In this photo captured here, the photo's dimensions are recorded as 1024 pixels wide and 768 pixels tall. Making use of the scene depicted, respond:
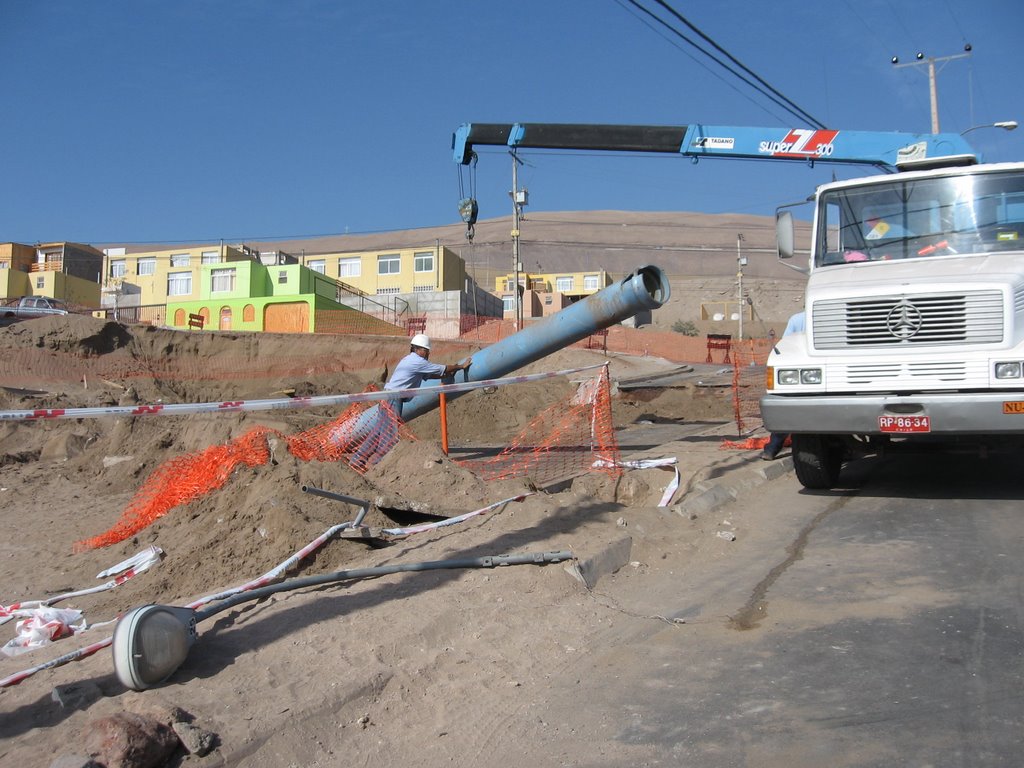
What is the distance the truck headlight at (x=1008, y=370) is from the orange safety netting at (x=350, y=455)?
12.0 feet

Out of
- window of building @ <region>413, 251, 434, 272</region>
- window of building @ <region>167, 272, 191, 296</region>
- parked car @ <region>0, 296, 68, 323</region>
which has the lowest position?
parked car @ <region>0, 296, 68, 323</region>

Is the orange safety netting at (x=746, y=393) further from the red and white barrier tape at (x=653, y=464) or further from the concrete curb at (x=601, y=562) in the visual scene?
the concrete curb at (x=601, y=562)

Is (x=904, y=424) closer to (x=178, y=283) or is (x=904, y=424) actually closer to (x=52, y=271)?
(x=178, y=283)

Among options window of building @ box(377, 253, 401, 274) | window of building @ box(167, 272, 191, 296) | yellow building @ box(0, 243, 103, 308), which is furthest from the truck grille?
window of building @ box(167, 272, 191, 296)

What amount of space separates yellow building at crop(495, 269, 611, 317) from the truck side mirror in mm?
54622

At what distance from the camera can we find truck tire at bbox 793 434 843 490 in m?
7.90

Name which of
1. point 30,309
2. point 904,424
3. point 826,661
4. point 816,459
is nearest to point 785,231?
point 816,459

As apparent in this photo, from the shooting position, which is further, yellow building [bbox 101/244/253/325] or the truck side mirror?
yellow building [bbox 101/244/253/325]

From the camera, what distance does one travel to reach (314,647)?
→ 13.3 feet

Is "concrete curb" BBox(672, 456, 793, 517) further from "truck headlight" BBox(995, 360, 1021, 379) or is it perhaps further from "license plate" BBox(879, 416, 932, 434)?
"truck headlight" BBox(995, 360, 1021, 379)

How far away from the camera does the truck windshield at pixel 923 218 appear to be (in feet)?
24.6

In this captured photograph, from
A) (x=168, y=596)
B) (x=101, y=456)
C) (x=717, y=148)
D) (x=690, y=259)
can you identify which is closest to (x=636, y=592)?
(x=168, y=596)

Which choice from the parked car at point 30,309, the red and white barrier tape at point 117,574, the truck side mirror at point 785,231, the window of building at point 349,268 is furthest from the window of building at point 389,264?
the red and white barrier tape at point 117,574

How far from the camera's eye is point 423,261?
6366cm
